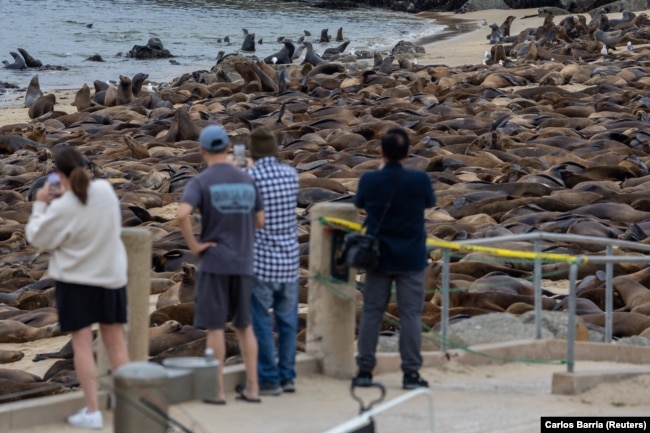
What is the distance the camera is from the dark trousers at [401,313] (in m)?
6.58

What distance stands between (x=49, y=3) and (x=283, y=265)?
75.7 m

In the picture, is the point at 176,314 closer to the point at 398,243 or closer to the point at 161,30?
the point at 398,243

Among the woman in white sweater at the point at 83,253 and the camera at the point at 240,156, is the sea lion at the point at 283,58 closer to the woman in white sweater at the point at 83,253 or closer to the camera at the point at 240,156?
the camera at the point at 240,156

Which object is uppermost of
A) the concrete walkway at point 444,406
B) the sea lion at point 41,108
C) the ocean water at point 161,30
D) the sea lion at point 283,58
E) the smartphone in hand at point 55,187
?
the smartphone in hand at point 55,187

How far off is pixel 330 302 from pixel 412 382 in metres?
0.74

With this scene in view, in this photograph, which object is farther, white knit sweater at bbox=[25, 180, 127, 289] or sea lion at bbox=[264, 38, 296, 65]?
sea lion at bbox=[264, 38, 296, 65]

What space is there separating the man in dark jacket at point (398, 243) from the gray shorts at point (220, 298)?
2.46 feet

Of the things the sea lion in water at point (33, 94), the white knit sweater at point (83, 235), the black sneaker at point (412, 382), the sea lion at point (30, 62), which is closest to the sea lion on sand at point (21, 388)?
the white knit sweater at point (83, 235)

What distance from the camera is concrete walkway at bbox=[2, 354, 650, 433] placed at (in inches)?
234

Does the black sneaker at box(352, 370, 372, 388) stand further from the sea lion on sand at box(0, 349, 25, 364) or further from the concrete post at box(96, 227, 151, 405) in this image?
the sea lion on sand at box(0, 349, 25, 364)

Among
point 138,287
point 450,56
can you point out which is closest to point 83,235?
point 138,287

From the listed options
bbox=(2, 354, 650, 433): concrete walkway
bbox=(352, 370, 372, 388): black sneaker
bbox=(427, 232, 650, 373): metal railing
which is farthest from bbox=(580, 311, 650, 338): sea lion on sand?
bbox=(352, 370, 372, 388): black sneaker

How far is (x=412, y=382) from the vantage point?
661 centimetres

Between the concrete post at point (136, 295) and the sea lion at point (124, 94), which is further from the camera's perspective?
the sea lion at point (124, 94)
